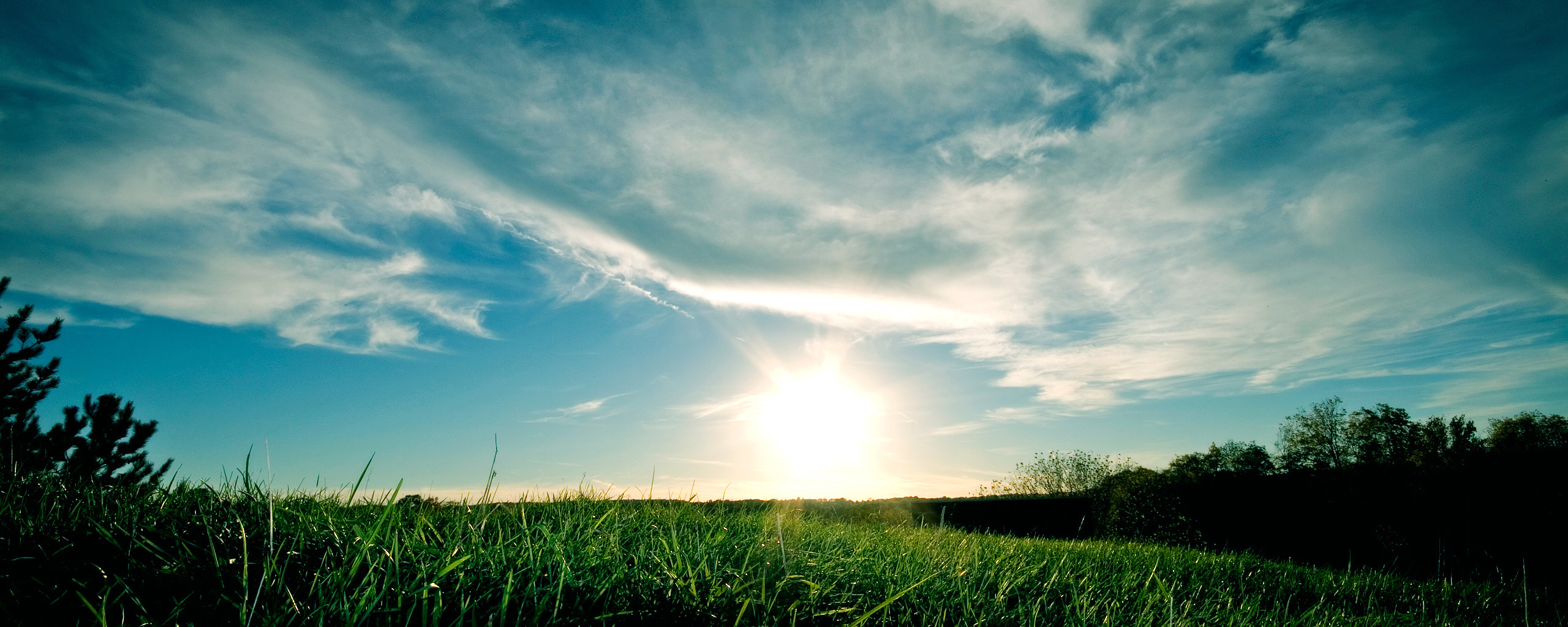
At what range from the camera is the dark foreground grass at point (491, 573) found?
167cm

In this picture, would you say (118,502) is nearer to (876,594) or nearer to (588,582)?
(588,582)

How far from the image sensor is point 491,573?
198 cm

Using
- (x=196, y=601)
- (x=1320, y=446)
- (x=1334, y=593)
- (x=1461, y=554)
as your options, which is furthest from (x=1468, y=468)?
(x=1320, y=446)

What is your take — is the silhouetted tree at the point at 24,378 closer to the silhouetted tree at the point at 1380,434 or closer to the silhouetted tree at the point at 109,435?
the silhouetted tree at the point at 109,435

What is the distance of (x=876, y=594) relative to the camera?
286 cm

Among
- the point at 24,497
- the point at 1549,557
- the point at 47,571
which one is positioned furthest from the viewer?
the point at 1549,557

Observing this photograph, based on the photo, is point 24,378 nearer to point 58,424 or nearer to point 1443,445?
point 58,424

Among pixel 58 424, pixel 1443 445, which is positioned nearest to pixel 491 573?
pixel 58 424

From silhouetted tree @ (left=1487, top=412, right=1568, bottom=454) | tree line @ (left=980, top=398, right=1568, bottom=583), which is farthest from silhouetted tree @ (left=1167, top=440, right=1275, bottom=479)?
silhouetted tree @ (left=1487, top=412, right=1568, bottom=454)

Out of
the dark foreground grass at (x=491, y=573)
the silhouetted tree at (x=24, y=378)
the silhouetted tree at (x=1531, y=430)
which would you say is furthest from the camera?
the silhouetted tree at (x=1531, y=430)

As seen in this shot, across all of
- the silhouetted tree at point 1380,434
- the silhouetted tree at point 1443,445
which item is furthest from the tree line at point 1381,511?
the silhouetted tree at point 1380,434

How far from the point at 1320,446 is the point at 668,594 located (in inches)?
1523

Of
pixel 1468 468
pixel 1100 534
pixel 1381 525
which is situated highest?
pixel 1468 468

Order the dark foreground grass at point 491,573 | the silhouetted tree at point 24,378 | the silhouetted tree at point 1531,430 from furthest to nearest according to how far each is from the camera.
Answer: the silhouetted tree at point 1531,430, the silhouetted tree at point 24,378, the dark foreground grass at point 491,573
